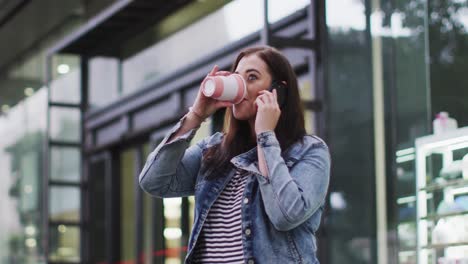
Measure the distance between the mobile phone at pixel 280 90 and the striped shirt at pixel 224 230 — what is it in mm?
209

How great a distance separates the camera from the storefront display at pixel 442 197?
4.84 metres

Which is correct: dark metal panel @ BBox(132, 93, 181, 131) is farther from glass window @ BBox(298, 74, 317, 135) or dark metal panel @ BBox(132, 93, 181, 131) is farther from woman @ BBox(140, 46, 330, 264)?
woman @ BBox(140, 46, 330, 264)

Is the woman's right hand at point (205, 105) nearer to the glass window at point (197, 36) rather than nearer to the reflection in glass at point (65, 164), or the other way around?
the glass window at point (197, 36)

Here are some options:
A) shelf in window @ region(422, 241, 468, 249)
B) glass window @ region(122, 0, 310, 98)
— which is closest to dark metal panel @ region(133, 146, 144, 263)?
glass window @ region(122, 0, 310, 98)

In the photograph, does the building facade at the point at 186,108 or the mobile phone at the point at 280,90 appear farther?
the building facade at the point at 186,108

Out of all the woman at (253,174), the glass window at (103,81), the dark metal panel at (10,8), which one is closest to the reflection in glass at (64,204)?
the glass window at (103,81)

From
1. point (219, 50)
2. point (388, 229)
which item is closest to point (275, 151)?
point (388, 229)

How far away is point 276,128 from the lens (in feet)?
8.30

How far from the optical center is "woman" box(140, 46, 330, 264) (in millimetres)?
2361

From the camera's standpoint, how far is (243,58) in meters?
2.60

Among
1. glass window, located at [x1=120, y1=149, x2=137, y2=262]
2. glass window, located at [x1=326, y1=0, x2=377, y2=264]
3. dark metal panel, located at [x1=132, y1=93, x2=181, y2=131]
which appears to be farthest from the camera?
glass window, located at [x1=120, y1=149, x2=137, y2=262]

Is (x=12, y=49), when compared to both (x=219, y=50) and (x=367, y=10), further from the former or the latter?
(x=367, y=10)

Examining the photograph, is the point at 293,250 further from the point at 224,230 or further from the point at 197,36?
the point at 197,36

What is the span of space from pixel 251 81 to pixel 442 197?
2.76 metres
